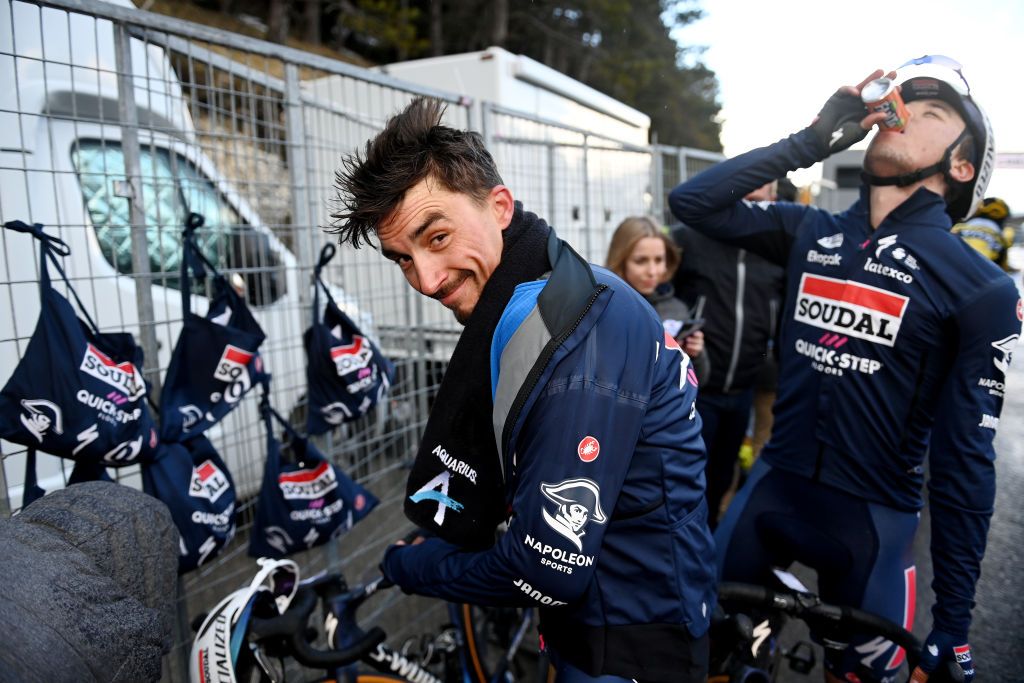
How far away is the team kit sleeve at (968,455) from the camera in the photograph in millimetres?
1787

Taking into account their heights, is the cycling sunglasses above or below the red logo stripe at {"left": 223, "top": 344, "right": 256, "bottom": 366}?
below

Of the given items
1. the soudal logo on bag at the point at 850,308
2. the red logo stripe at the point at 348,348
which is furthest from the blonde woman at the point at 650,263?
the red logo stripe at the point at 348,348

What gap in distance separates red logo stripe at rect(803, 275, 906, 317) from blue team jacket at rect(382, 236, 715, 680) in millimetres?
896

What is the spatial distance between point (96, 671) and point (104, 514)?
12.7 inches

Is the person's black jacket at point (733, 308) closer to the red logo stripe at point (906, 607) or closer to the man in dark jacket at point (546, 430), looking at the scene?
the red logo stripe at point (906, 607)

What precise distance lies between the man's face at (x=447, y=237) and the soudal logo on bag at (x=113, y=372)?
90 cm

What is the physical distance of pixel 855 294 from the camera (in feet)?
6.87

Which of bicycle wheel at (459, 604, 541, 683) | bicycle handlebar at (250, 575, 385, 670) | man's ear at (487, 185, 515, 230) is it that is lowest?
bicycle wheel at (459, 604, 541, 683)

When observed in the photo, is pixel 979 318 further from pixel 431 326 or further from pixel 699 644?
pixel 431 326

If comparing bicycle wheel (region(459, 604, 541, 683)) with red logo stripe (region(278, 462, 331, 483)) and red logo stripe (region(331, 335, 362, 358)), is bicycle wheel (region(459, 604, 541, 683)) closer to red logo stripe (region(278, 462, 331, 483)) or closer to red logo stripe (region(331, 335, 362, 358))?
red logo stripe (region(278, 462, 331, 483))

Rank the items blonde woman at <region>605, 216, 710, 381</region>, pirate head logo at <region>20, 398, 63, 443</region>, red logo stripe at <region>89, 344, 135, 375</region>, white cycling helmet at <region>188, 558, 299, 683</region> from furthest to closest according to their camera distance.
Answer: blonde woman at <region>605, 216, 710, 381</region> → red logo stripe at <region>89, 344, 135, 375</region> → pirate head logo at <region>20, 398, 63, 443</region> → white cycling helmet at <region>188, 558, 299, 683</region>

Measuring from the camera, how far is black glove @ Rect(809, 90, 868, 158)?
2.21m

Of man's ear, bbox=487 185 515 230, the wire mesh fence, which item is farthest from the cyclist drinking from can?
the wire mesh fence

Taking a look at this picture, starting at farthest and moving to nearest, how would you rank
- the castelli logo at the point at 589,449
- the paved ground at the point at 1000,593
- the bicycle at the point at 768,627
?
the paved ground at the point at 1000,593 → the bicycle at the point at 768,627 → the castelli logo at the point at 589,449
